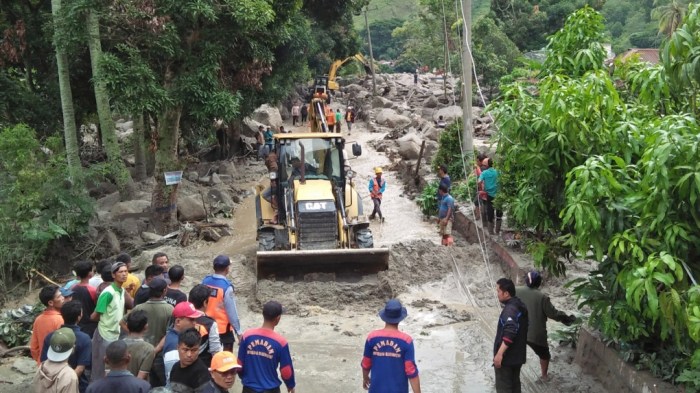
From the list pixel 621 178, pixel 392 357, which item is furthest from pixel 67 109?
pixel 621 178

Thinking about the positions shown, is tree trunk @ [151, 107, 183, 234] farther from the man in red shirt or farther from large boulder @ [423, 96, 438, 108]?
large boulder @ [423, 96, 438, 108]

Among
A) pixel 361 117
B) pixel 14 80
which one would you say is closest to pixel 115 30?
pixel 14 80

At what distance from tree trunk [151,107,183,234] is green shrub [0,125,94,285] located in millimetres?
2848

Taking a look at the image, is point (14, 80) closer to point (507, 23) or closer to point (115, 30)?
point (115, 30)

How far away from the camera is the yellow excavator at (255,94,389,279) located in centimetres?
1170

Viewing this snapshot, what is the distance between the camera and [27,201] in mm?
11883

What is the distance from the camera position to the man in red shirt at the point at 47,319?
6199 mm

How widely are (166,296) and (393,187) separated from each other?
15.0 metres

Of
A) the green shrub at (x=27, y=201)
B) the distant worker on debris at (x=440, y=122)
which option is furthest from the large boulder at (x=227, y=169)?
the green shrub at (x=27, y=201)

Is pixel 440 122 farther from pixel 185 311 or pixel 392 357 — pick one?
pixel 185 311

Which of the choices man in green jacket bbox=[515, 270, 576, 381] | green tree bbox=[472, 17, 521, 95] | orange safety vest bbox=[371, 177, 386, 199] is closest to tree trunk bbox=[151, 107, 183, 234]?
orange safety vest bbox=[371, 177, 386, 199]

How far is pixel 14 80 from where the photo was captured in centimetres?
1855

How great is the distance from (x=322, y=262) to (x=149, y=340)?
5573 mm

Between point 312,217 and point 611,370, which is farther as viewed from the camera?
point 312,217
